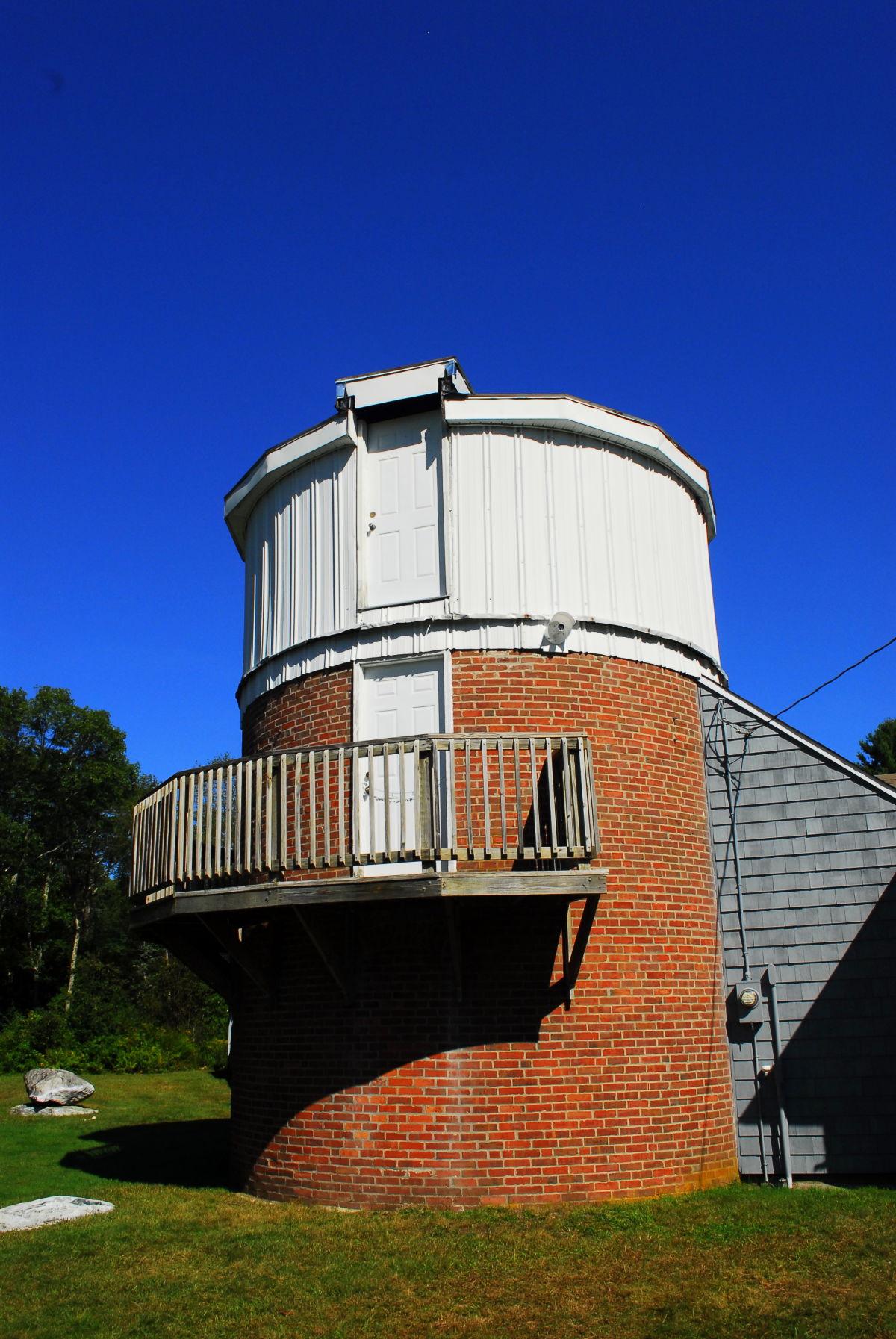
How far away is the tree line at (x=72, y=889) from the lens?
32.7m

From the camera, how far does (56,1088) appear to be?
18641 mm

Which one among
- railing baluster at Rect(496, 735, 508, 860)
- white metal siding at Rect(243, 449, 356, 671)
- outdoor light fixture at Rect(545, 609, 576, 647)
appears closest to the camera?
railing baluster at Rect(496, 735, 508, 860)

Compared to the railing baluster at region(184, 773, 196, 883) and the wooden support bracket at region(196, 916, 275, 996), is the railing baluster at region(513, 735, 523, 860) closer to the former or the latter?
the railing baluster at region(184, 773, 196, 883)

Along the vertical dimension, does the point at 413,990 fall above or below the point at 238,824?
below

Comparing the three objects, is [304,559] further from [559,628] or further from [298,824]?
[298,824]

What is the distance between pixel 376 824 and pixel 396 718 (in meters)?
1.44

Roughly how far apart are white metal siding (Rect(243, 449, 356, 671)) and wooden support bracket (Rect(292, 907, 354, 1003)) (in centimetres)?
331

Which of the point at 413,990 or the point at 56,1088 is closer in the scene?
the point at 413,990

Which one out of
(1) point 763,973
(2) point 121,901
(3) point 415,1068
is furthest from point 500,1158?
(2) point 121,901

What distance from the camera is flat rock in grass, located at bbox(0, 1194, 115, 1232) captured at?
A: 8.90 m

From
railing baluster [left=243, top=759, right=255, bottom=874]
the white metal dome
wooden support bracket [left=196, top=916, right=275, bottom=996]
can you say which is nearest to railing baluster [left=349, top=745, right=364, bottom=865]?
railing baluster [left=243, top=759, right=255, bottom=874]

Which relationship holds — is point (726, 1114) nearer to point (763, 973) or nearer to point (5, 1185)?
point (763, 973)

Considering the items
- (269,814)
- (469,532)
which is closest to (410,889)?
(269,814)

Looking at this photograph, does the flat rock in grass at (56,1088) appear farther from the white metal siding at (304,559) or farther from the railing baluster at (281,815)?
the railing baluster at (281,815)
